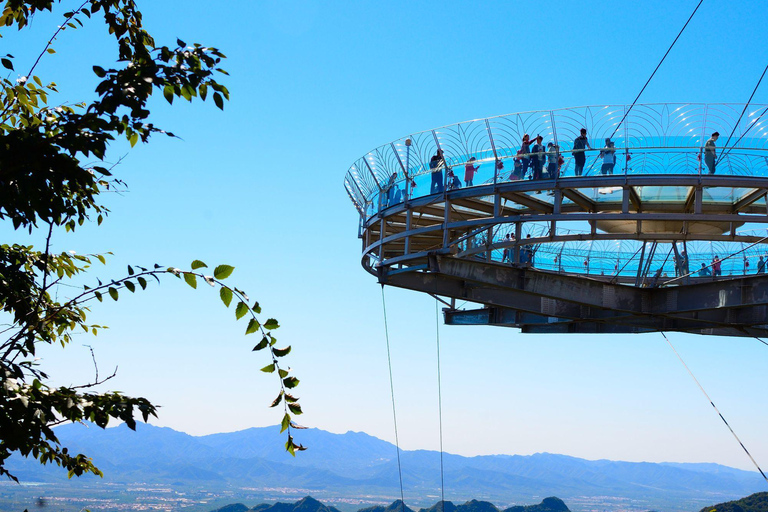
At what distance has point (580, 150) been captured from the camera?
21016mm

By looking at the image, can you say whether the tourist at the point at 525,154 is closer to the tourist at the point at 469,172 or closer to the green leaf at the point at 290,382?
the tourist at the point at 469,172

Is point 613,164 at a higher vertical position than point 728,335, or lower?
higher

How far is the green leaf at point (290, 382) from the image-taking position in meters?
5.11

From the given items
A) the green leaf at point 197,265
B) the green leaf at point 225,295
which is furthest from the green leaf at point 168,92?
the green leaf at point 225,295

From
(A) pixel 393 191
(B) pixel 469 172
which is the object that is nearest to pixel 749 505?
(A) pixel 393 191

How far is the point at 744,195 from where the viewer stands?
72.6 feet

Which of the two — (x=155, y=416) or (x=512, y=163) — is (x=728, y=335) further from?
(x=155, y=416)

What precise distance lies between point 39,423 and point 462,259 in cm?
2030

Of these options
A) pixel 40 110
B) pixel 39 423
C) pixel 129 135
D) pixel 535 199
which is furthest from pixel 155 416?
pixel 535 199

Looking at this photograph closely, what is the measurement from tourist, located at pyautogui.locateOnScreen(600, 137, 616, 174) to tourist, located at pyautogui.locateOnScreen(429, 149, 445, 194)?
A: 4.23 meters

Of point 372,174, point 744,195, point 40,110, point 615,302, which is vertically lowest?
point 40,110

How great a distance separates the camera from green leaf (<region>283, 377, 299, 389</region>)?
511 cm

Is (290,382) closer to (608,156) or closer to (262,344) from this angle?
(262,344)

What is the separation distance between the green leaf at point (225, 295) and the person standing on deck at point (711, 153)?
1788cm
